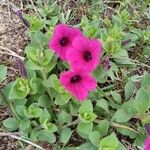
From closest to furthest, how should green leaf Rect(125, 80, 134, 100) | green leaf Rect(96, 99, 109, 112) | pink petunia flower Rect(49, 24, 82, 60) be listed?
pink petunia flower Rect(49, 24, 82, 60), green leaf Rect(96, 99, 109, 112), green leaf Rect(125, 80, 134, 100)

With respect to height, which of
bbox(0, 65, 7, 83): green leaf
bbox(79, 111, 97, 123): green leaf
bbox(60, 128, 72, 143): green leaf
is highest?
bbox(0, 65, 7, 83): green leaf

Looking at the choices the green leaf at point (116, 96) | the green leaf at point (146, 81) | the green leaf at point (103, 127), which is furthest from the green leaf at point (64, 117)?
the green leaf at point (146, 81)

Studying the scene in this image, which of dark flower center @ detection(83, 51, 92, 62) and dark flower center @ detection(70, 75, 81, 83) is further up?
dark flower center @ detection(83, 51, 92, 62)

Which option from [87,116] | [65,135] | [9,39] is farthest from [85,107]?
[9,39]

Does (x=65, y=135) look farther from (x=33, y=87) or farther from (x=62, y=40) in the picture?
(x=62, y=40)

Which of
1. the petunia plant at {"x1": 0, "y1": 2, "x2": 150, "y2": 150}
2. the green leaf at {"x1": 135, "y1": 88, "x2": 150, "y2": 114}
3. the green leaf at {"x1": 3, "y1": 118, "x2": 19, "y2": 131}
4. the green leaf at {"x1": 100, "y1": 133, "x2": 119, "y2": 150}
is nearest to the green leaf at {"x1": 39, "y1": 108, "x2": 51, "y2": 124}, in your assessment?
the petunia plant at {"x1": 0, "y1": 2, "x2": 150, "y2": 150}

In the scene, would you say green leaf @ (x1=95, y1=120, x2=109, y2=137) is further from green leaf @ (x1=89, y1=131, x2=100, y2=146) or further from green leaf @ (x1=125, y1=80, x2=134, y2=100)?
green leaf @ (x1=125, y1=80, x2=134, y2=100)
